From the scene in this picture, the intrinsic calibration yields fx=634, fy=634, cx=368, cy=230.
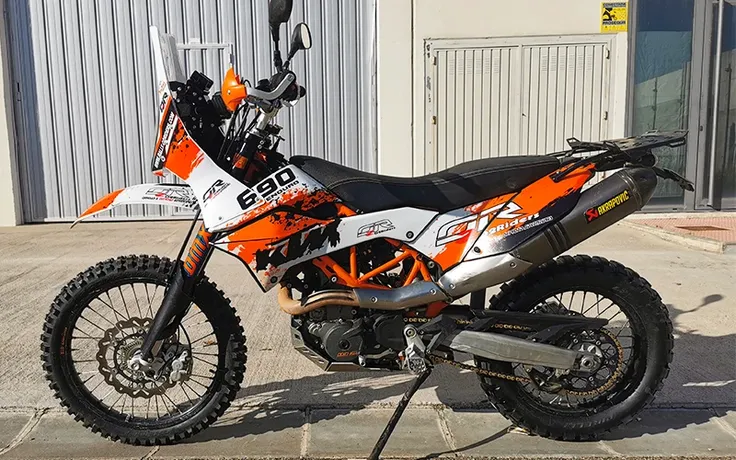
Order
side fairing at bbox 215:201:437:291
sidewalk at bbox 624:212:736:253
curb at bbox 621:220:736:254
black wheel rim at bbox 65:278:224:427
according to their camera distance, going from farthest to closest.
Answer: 1. sidewalk at bbox 624:212:736:253
2. curb at bbox 621:220:736:254
3. black wheel rim at bbox 65:278:224:427
4. side fairing at bbox 215:201:437:291

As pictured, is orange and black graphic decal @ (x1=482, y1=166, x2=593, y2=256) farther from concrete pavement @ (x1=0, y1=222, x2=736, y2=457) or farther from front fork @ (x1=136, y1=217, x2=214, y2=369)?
front fork @ (x1=136, y1=217, x2=214, y2=369)

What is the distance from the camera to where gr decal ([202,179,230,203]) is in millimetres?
2635

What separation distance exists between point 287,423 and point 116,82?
6707 mm

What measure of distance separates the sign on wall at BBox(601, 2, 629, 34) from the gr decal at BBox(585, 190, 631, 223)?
20.3ft

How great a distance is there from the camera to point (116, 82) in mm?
8344

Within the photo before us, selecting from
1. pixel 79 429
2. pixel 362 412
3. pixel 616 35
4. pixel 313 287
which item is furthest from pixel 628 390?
pixel 616 35

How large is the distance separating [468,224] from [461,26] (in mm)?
5953

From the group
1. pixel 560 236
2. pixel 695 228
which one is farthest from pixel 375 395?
pixel 695 228

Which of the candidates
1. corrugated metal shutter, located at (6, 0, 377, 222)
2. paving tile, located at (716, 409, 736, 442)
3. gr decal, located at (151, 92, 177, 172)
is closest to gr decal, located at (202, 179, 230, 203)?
gr decal, located at (151, 92, 177, 172)

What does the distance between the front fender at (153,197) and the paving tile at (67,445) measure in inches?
40.4

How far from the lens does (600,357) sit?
9.17ft

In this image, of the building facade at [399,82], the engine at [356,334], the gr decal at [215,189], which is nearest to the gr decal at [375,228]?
the engine at [356,334]

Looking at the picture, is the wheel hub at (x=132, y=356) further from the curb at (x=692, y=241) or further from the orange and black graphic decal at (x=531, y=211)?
the curb at (x=692, y=241)

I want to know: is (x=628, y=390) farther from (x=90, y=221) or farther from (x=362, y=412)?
(x=90, y=221)
